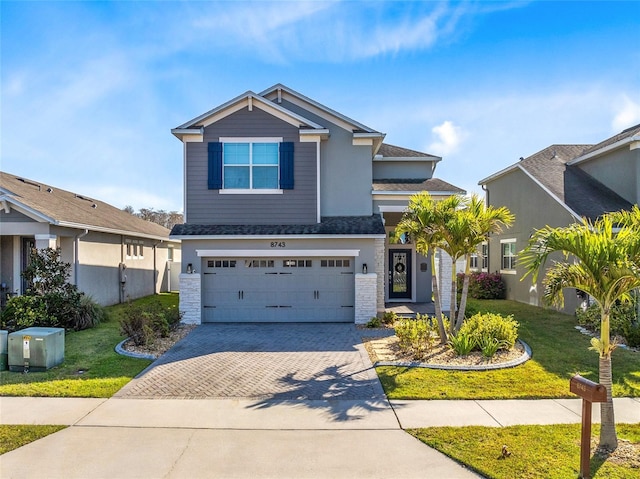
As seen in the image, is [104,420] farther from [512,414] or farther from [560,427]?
[560,427]

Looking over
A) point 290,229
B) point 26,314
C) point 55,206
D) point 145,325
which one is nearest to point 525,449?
point 145,325

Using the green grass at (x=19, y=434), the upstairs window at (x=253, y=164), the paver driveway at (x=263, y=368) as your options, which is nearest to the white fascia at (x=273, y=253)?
the upstairs window at (x=253, y=164)

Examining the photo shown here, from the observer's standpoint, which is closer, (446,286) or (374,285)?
(374,285)

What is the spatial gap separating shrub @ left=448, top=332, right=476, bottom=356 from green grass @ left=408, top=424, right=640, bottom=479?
3.30 m

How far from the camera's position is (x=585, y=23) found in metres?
10.5

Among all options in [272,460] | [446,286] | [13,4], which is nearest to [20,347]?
[272,460]

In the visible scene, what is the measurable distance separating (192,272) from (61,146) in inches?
274

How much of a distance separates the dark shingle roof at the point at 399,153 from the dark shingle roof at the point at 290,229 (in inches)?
169

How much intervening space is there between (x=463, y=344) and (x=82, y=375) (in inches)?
324

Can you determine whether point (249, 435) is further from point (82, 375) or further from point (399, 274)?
point (399, 274)

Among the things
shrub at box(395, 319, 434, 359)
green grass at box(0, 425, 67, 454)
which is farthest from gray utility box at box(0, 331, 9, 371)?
shrub at box(395, 319, 434, 359)

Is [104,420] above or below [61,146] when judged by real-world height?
→ below

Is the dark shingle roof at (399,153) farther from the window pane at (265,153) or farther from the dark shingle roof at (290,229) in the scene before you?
the window pane at (265,153)

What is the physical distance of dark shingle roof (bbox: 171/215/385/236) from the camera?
13.2 metres
